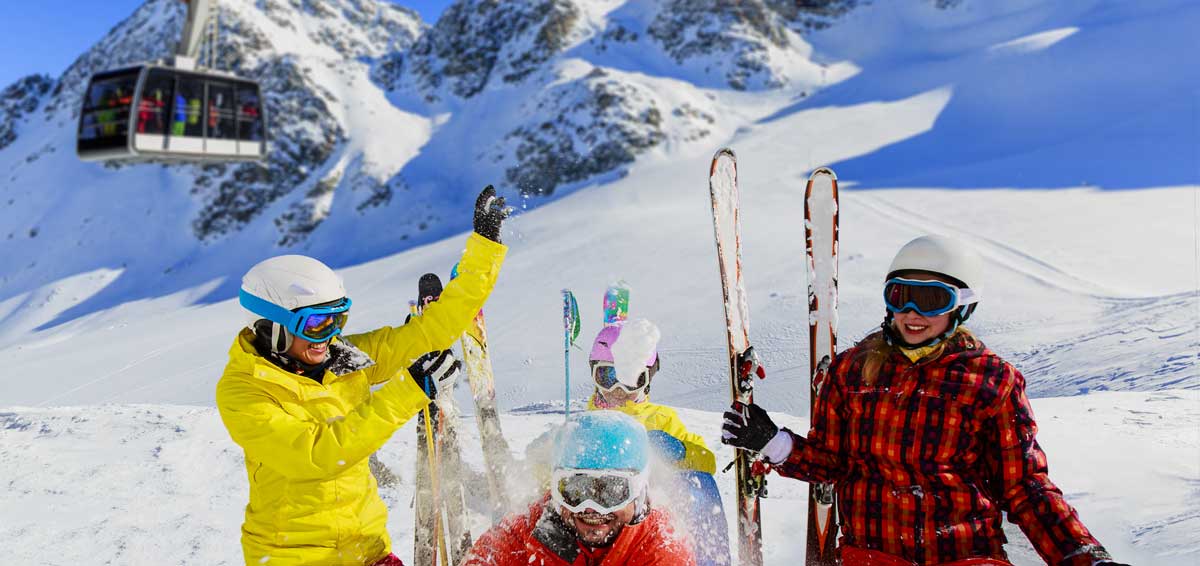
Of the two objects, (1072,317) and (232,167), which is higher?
(232,167)

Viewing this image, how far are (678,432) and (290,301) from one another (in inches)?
84.4

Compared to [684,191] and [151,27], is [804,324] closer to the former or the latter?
[684,191]

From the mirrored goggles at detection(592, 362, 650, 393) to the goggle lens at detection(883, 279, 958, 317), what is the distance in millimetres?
1803

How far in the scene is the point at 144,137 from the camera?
41.3 ft

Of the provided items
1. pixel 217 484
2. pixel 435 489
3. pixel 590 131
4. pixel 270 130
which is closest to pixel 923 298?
pixel 435 489

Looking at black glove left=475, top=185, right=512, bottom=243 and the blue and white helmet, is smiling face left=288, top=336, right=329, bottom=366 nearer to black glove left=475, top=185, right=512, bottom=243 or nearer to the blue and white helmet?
black glove left=475, top=185, right=512, bottom=243

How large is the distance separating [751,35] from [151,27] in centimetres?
4669

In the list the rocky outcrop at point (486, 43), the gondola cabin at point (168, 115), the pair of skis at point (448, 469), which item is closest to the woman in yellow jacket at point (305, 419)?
the pair of skis at point (448, 469)

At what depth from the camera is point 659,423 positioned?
156 inches

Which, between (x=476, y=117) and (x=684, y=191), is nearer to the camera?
(x=684, y=191)

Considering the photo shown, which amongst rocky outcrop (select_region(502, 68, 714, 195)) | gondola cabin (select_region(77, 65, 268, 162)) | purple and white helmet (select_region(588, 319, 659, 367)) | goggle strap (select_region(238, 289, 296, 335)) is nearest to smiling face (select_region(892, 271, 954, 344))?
purple and white helmet (select_region(588, 319, 659, 367))

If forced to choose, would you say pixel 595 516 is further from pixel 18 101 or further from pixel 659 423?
pixel 18 101

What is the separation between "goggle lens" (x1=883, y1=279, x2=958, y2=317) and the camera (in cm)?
250

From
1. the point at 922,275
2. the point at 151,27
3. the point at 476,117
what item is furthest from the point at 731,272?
the point at 151,27
